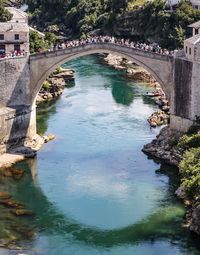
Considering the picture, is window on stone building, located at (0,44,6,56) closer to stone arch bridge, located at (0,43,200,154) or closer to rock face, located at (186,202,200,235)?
stone arch bridge, located at (0,43,200,154)

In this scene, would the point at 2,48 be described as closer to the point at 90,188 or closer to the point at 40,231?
the point at 90,188

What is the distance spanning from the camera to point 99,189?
49500 millimetres

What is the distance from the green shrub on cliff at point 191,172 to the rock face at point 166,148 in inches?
138

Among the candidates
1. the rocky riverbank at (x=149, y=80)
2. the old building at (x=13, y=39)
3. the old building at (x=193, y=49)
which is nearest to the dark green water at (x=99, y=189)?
the rocky riverbank at (x=149, y=80)

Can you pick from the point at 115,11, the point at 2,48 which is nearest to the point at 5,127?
the point at 2,48

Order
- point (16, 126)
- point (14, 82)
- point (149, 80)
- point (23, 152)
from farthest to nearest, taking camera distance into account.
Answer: point (149, 80), point (16, 126), point (14, 82), point (23, 152)

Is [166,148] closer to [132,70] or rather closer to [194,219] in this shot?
[194,219]

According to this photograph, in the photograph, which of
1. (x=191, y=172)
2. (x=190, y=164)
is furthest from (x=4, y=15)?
(x=191, y=172)

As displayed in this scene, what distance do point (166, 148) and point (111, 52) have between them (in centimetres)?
951

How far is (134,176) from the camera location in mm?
51844

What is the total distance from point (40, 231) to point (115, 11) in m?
64.0

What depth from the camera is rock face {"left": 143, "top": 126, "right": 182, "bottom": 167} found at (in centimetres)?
5301

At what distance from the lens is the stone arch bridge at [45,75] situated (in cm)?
5456

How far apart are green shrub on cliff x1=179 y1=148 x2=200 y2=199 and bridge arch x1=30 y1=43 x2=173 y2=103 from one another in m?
9.25
